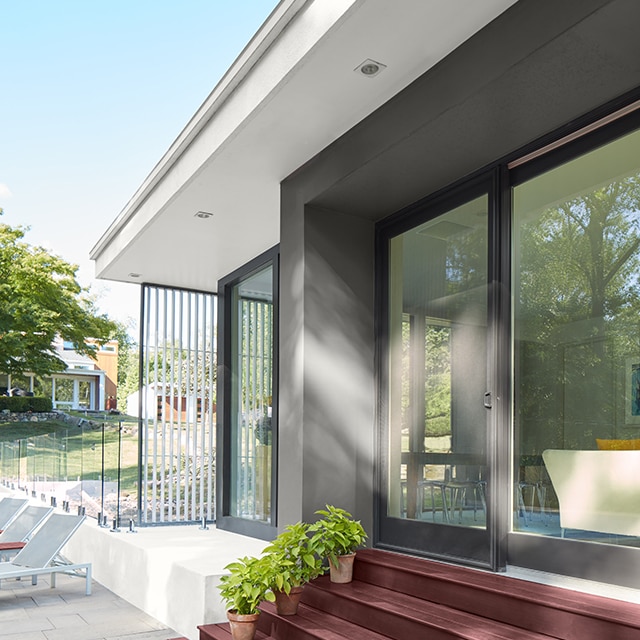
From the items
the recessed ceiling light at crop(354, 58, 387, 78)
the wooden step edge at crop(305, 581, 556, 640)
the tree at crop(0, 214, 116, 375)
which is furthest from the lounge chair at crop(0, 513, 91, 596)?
the tree at crop(0, 214, 116, 375)

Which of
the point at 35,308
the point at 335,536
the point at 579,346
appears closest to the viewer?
the point at 579,346

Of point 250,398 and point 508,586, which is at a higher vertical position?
point 250,398

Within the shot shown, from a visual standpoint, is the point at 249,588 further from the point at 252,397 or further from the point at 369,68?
the point at 252,397

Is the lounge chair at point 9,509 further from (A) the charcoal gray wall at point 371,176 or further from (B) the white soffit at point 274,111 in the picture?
(A) the charcoal gray wall at point 371,176

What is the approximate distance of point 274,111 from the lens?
4453mm

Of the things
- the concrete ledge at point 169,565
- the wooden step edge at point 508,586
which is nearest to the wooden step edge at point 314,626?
the wooden step edge at point 508,586

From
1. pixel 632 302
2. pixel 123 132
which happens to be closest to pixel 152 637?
pixel 632 302

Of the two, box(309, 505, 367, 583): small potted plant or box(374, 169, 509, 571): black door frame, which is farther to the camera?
box(309, 505, 367, 583): small potted plant

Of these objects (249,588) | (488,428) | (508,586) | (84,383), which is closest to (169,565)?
(249,588)

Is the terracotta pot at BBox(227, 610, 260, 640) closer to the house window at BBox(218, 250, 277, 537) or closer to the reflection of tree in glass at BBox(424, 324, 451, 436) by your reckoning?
the reflection of tree in glass at BBox(424, 324, 451, 436)

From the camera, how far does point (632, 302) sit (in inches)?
144

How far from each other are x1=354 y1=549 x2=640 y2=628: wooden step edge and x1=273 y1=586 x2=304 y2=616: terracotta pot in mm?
501

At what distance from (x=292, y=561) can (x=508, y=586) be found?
1.36 meters

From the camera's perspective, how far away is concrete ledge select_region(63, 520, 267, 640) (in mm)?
5238
